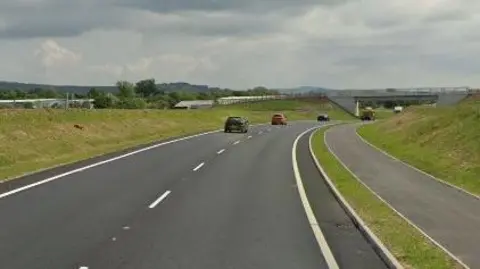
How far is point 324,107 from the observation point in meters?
143

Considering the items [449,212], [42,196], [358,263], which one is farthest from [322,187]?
[358,263]

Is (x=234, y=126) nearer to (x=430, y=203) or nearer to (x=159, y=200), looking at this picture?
(x=430, y=203)

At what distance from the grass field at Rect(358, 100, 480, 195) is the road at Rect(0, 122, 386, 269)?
A: 5712 millimetres

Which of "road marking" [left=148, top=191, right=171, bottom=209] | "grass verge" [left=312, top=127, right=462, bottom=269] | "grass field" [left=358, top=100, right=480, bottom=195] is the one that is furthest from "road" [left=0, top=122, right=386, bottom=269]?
"grass field" [left=358, top=100, right=480, bottom=195]

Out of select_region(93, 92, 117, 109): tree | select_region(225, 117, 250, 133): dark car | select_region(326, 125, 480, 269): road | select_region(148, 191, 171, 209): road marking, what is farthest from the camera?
select_region(93, 92, 117, 109): tree

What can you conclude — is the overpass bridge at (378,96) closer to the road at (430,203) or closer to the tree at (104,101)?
the tree at (104,101)

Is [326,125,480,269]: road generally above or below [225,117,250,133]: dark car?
above

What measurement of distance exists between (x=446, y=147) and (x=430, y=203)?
16.9m

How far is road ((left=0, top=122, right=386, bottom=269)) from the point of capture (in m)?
10.3

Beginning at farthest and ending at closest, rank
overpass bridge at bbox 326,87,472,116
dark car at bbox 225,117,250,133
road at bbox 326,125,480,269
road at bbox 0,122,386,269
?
overpass bridge at bbox 326,87,472,116 < dark car at bbox 225,117,250,133 < road at bbox 326,125,480,269 < road at bbox 0,122,386,269

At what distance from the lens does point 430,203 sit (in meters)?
17.9

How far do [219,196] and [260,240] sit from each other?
20.6ft

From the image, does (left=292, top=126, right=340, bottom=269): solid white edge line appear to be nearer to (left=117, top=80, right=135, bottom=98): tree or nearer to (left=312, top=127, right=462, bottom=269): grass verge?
(left=312, top=127, right=462, bottom=269): grass verge

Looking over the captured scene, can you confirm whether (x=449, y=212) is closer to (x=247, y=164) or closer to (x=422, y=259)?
(x=422, y=259)
